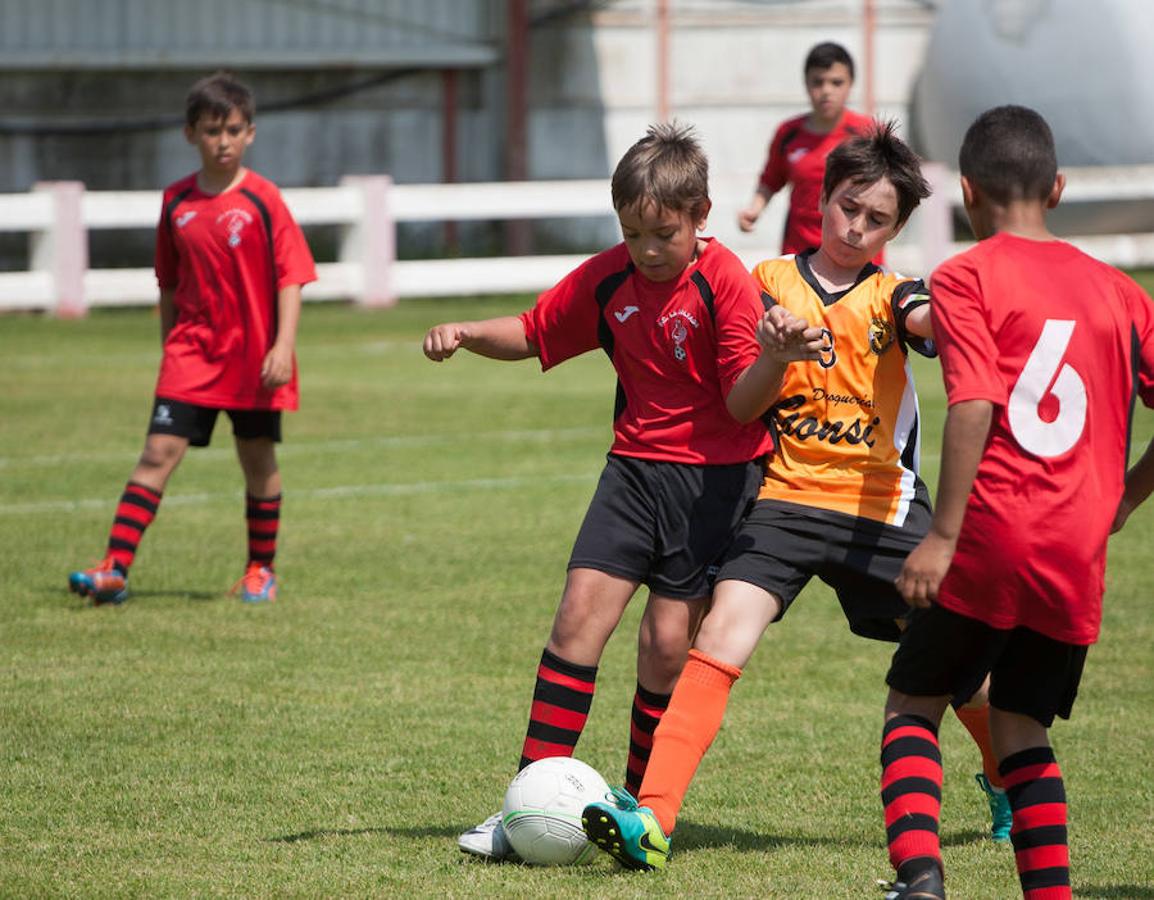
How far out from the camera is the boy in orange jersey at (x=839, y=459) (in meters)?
4.25

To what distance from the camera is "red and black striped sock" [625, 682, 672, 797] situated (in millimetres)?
4602

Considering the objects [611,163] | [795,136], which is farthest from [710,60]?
[795,136]

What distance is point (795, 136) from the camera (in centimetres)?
1075

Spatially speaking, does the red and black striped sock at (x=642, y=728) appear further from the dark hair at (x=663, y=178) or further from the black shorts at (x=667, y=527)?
the dark hair at (x=663, y=178)

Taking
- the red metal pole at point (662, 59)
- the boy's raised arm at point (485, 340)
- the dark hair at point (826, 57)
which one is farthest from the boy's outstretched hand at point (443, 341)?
the red metal pole at point (662, 59)

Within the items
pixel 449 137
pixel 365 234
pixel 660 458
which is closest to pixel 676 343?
pixel 660 458

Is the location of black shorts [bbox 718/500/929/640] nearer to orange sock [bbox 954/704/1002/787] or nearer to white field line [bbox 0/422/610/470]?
orange sock [bbox 954/704/1002/787]

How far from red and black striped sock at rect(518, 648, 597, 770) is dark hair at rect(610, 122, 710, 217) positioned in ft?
3.56

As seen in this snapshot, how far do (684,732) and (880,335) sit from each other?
3.35 feet

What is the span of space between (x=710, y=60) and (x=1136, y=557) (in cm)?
1668

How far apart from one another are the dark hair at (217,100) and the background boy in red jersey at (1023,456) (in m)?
4.11

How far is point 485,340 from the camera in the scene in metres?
4.61

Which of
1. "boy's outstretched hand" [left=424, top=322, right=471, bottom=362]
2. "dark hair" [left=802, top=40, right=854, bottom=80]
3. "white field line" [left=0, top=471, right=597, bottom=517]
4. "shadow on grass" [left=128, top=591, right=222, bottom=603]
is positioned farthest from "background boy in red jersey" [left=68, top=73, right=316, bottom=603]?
"dark hair" [left=802, top=40, right=854, bottom=80]

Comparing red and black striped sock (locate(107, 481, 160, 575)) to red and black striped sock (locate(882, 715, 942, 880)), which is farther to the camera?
red and black striped sock (locate(107, 481, 160, 575))
